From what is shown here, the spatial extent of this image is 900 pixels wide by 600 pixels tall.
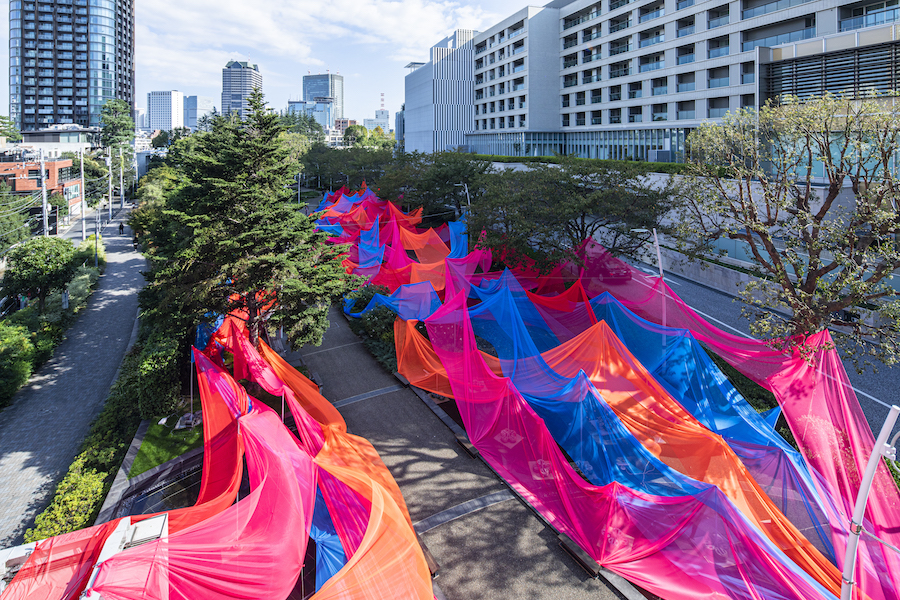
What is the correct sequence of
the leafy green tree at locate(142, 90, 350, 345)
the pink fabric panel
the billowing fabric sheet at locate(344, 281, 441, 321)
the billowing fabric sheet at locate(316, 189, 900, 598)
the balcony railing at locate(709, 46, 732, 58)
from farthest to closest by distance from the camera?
the balcony railing at locate(709, 46, 732, 58) < the billowing fabric sheet at locate(344, 281, 441, 321) < the leafy green tree at locate(142, 90, 350, 345) < the billowing fabric sheet at locate(316, 189, 900, 598) < the pink fabric panel

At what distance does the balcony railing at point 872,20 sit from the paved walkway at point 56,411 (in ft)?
133

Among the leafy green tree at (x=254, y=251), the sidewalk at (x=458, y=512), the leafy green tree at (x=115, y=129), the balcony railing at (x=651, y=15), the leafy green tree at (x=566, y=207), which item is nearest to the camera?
the sidewalk at (x=458, y=512)

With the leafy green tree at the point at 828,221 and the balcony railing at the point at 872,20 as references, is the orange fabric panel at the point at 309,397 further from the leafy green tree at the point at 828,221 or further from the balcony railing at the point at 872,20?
the balcony railing at the point at 872,20

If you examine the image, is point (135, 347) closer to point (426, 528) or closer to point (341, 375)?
point (341, 375)

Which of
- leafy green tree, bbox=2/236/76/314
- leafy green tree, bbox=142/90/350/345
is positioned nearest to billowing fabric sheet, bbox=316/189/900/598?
leafy green tree, bbox=142/90/350/345

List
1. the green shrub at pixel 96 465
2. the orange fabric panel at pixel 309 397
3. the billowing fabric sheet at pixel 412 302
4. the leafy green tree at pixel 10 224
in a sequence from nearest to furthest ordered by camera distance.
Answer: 1. the green shrub at pixel 96 465
2. the orange fabric panel at pixel 309 397
3. the billowing fabric sheet at pixel 412 302
4. the leafy green tree at pixel 10 224

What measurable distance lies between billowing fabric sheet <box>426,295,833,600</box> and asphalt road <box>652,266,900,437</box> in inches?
293

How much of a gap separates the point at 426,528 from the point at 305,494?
9.32ft

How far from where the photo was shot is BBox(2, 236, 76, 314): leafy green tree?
87.1 ft

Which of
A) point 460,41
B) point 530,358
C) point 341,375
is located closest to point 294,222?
point 341,375

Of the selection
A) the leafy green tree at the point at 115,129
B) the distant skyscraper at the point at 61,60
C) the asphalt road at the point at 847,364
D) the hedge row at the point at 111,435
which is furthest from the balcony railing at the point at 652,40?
the distant skyscraper at the point at 61,60

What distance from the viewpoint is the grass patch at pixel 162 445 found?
46.6ft

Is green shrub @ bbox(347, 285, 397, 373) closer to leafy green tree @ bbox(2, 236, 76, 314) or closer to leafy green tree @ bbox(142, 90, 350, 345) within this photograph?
leafy green tree @ bbox(142, 90, 350, 345)

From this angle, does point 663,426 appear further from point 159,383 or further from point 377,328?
point 159,383
